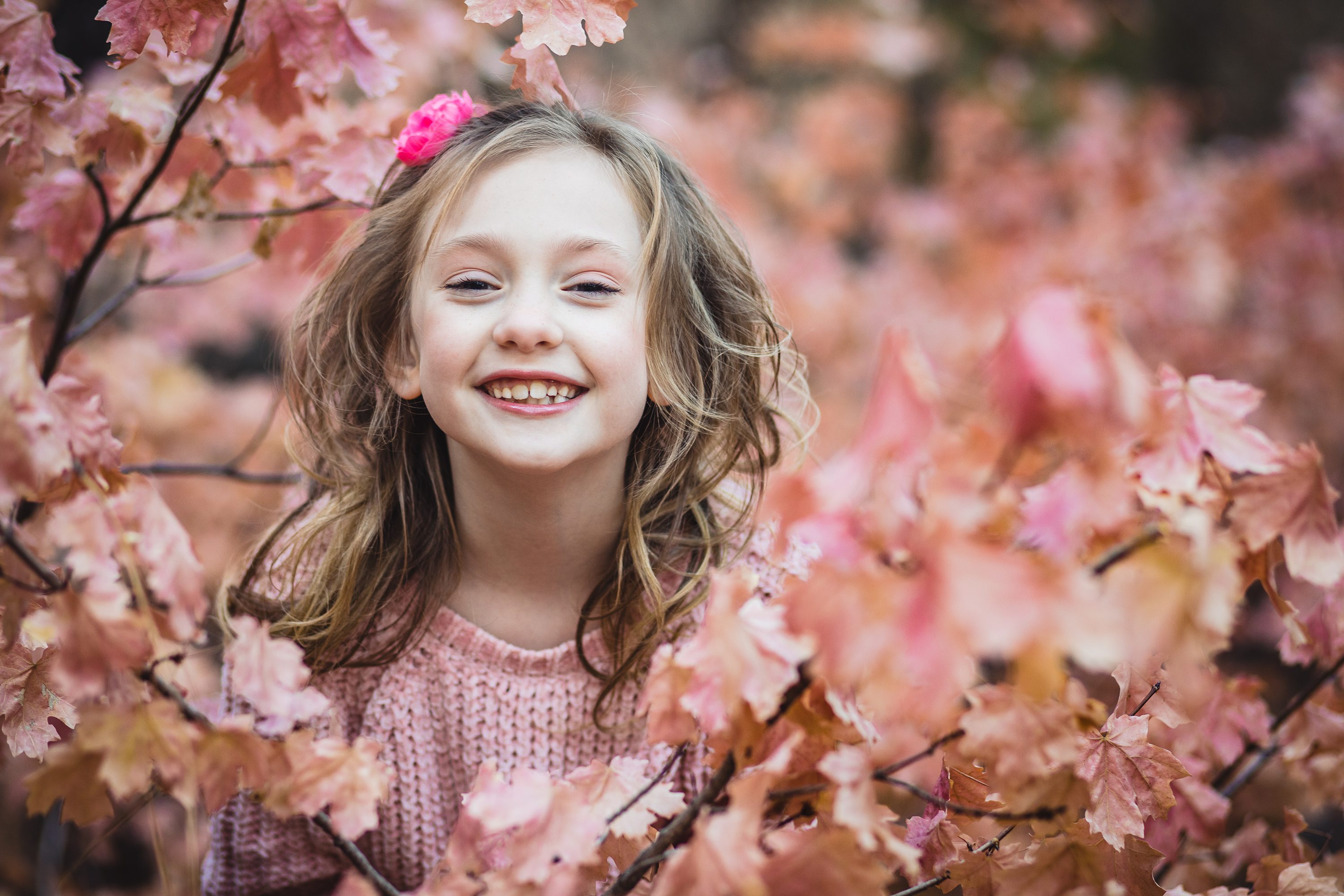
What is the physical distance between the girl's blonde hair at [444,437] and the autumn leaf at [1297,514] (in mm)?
811

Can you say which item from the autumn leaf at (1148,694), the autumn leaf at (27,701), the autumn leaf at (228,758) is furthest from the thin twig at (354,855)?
the autumn leaf at (1148,694)

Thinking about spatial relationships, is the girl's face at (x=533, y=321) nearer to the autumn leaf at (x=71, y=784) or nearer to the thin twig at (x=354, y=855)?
the thin twig at (x=354, y=855)

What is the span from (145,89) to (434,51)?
219 cm

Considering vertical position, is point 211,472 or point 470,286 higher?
point 470,286

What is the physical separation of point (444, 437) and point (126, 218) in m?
0.63

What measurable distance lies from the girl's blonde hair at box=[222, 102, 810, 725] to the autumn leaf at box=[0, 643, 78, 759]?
0.40 metres

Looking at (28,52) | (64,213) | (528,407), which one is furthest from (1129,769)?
(64,213)

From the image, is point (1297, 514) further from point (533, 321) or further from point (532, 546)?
point (532, 546)

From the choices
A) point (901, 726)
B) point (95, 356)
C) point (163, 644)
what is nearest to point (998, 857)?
point (901, 726)

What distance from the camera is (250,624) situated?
1.01 meters

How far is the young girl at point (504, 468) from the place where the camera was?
152 cm

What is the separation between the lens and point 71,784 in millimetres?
980

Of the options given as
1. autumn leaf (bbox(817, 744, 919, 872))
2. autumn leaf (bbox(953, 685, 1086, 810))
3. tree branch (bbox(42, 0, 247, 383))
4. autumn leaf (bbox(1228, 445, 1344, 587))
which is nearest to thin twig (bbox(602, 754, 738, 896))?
autumn leaf (bbox(817, 744, 919, 872))

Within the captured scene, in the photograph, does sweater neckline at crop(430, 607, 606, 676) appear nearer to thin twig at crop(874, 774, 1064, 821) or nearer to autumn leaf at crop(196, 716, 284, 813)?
autumn leaf at crop(196, 716, 284, 813)
